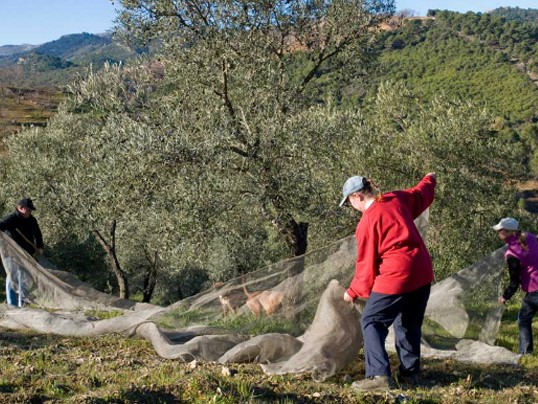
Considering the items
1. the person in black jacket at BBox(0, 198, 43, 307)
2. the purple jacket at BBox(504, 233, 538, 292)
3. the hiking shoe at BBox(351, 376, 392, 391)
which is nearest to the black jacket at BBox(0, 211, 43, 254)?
the person in black jacket at BBox(0, 198, 43, 307)

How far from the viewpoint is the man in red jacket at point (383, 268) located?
511cm

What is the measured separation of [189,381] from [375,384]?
1.69 m

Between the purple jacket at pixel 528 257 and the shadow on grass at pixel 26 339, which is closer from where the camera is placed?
the shadow on grass at pixel 26 339

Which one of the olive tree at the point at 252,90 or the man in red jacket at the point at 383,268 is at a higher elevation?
the olive tree at the point at 252,90

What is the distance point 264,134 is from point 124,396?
6343 millimetres

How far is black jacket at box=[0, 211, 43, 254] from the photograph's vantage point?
10180 mm

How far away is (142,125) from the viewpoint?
9.71 m

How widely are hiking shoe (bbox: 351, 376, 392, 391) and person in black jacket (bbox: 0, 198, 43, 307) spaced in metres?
7.10

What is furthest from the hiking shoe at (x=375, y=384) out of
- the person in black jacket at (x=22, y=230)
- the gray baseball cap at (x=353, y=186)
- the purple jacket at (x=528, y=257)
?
the person in black jacket at (x=22, y=230)

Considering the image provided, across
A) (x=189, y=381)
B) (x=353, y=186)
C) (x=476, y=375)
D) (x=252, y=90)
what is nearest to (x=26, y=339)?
(x=189, y=381)

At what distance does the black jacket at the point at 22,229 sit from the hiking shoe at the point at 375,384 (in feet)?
24.4

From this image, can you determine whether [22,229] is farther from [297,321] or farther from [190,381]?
[190,381]

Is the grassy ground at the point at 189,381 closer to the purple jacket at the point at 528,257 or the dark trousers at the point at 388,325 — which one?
the dark trousers at the point at 388,325

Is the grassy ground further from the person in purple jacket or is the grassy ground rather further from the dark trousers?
the person in purple jacket
